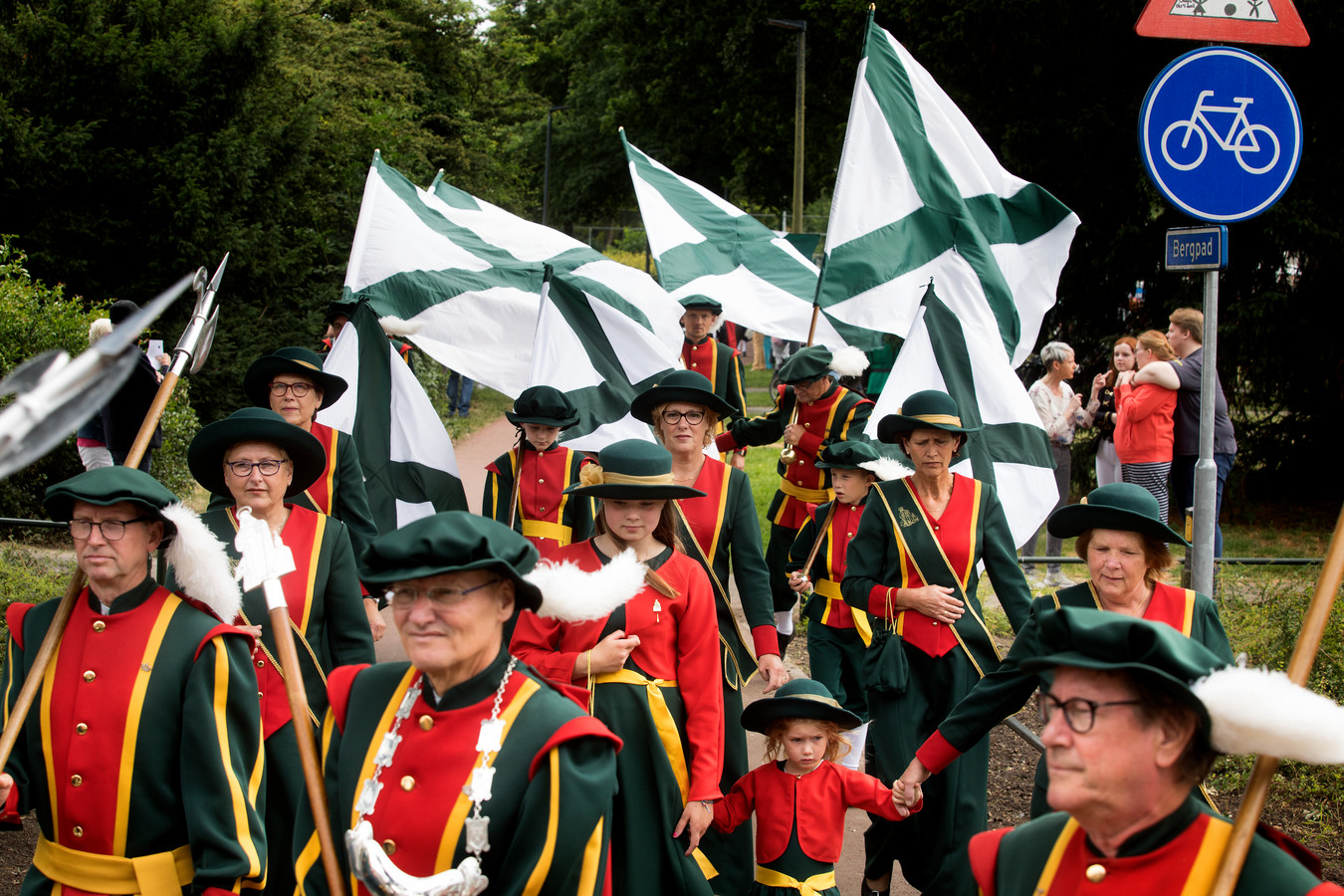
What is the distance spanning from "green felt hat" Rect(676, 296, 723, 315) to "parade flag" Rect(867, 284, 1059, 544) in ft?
Answer: 8.72

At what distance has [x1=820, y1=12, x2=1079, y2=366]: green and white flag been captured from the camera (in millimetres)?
8273

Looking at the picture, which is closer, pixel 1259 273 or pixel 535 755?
pixel 535 755

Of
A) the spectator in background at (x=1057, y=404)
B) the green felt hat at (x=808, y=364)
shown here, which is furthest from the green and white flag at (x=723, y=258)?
the green felt hat at (x=808, y=364)

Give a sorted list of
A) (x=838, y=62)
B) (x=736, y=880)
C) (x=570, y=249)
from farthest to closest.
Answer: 1. (x=838, y=62)
2. (x=570, y=249)
3. (x=736, y=880)

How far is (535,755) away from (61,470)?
9.57m

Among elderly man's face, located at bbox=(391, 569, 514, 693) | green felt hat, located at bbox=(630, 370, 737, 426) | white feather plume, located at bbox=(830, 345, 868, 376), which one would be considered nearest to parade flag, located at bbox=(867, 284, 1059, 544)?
white feather plume, located at bbox=(830, 345, 868, 376)

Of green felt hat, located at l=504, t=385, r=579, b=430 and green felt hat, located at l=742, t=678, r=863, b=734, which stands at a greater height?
green felt hat, located at l=504, t=385, r=579, b=430

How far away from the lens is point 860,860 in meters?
5.52

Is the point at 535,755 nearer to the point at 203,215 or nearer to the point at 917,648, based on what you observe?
the point at 917,648

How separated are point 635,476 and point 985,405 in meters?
3.44

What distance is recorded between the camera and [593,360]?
8.16 metres

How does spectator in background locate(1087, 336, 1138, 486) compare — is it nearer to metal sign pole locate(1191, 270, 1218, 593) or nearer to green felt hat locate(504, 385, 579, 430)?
metal sign pole locate(1191, 270, 1218, 593)

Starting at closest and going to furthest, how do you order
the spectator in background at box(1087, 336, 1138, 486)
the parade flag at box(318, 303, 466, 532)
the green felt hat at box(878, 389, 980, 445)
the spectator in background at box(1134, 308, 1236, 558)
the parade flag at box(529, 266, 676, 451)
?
the green felt hat at box(878, 389, 980, 445)
the parade flag at box(318, 303, 466, 532)
the parade flag at box(529, 266, 676, 451)
the spectator in background at box(1134, 308, 1236, 558)
the spectator in background at box(1087, 336, 1138, 486)

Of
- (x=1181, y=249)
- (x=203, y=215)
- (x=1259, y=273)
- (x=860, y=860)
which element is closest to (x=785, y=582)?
(x=860, y=860)
